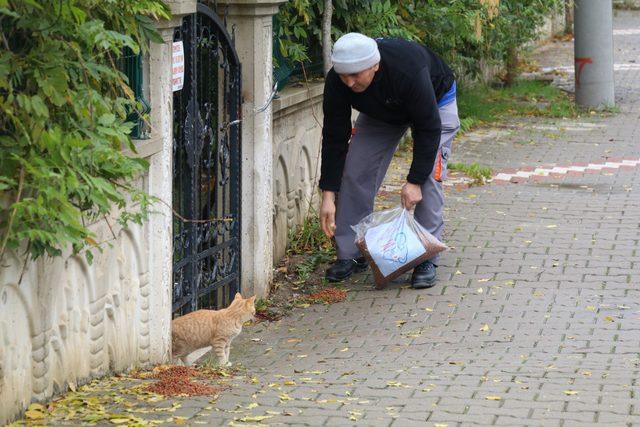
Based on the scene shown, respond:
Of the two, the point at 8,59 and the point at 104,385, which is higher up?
the point at 8,59

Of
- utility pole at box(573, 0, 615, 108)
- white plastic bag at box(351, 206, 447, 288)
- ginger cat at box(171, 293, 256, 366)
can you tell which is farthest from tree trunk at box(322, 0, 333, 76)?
utility pole at box(573, 0, 615, 108)

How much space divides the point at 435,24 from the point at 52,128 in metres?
8.09

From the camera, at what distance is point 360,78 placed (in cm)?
747

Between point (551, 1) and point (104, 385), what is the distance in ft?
35.2

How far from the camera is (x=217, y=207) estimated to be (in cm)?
796

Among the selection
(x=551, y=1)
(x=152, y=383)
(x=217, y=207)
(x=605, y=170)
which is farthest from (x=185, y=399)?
(x=551, y=1)

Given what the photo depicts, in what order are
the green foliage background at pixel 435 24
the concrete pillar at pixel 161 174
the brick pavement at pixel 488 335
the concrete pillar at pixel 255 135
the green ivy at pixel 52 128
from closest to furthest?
the green ivy at pixel 52 128 < the brick pavement at pixel 488 335 < the concrete pillar at pixel 161 174 < the concrete pillar at pixel 255 135 < the green foliage background at pixel 435 24

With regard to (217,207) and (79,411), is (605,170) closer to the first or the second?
(217,207)

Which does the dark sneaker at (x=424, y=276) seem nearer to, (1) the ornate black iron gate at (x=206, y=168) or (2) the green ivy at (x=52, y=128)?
(1) the ornate black iron gate at (x=206, y=168)

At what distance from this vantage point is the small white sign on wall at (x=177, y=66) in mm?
6652

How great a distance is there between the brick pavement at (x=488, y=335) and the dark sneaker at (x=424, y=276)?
0.06 meters

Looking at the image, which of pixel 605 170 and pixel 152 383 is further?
pixel 605 170

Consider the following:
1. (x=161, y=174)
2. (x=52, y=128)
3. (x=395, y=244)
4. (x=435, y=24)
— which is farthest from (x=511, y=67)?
(x=52, y=128)

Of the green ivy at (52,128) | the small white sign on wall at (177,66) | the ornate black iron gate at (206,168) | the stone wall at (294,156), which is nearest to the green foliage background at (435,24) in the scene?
the stone wall at (294,156)
